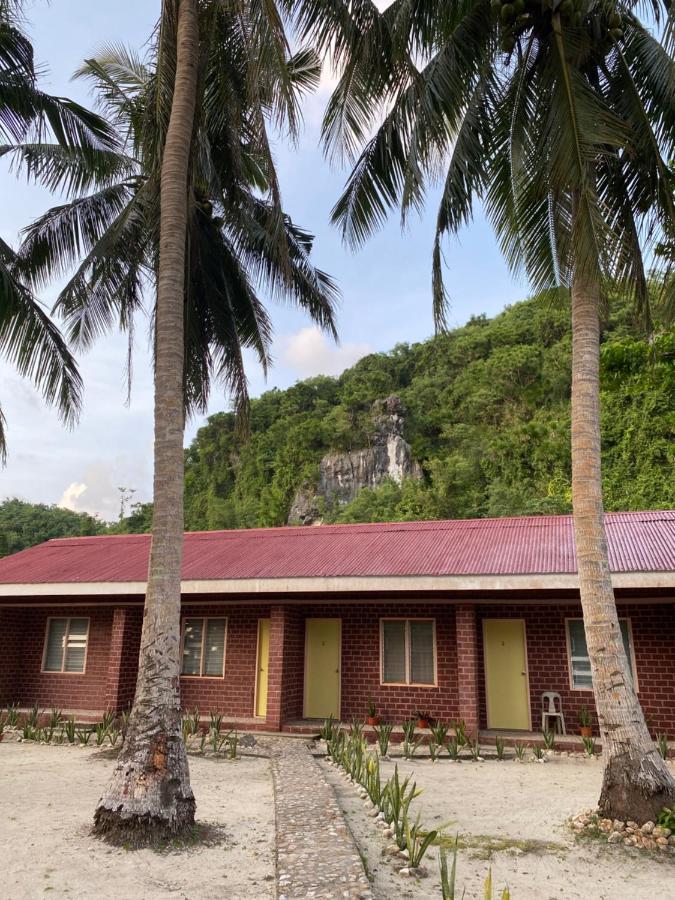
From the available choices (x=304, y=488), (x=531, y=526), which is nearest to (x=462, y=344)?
(x=304, y=488)

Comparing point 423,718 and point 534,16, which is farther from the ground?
point 534,16

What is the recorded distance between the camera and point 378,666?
12914mm

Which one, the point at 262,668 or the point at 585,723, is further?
the point at 262,668

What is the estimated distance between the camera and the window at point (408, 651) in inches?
500

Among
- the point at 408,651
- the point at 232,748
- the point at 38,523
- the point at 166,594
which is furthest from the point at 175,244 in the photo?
the point at 38,523

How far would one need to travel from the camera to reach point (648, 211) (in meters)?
7.99

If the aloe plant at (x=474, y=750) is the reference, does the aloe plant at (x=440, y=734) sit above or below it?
above

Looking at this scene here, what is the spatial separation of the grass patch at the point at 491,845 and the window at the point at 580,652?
5973mm

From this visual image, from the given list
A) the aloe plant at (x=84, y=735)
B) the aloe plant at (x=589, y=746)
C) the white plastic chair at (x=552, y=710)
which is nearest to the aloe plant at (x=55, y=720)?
the aloe plant at (x=84, y=735)

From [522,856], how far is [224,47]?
10.2 metres

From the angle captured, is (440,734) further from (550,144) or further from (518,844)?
(550,144)

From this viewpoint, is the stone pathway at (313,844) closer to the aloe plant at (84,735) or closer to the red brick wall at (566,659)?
the aloe plant at (84,735)

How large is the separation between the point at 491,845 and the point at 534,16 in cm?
823

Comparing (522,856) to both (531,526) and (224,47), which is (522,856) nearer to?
(531,526)
